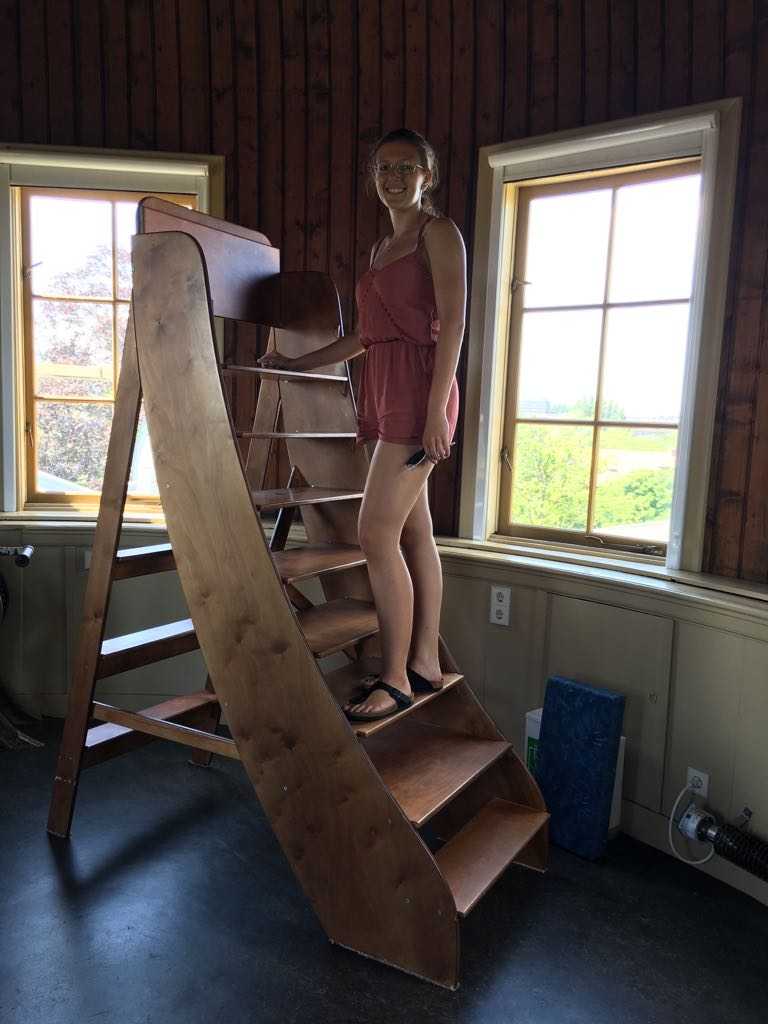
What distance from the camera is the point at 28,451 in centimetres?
351

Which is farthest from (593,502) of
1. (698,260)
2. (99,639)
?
(99,639)

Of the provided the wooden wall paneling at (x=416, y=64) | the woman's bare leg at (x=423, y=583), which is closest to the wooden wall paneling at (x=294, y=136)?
the wooden wall paneling at (x=416, y=64)

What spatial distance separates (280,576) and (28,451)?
2006 millimetres

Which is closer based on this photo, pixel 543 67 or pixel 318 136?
pixel 543 67

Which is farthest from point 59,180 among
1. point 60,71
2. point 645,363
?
point 645,363

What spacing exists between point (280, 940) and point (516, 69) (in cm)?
304

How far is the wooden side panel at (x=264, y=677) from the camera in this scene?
77.4 inches

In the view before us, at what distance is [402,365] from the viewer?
2131 millimetres

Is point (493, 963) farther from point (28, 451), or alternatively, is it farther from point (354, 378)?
point (28, 451)

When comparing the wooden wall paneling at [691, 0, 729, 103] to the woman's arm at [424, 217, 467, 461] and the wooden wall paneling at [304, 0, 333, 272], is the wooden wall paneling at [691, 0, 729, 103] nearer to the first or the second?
the woman's arm at [424, 217, 467, 461]

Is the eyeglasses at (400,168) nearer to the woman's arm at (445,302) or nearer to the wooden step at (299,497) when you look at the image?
the woman's arm at (445,302)

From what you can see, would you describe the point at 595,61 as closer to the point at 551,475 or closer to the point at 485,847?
the point at 551,475

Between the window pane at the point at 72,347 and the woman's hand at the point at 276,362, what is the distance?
4.21ft

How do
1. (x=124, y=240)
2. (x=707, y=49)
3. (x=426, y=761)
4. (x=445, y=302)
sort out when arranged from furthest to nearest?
(x=124, y=240) < (x=707, y=49) < (x=426, y=761) < (x=445, y=302)
